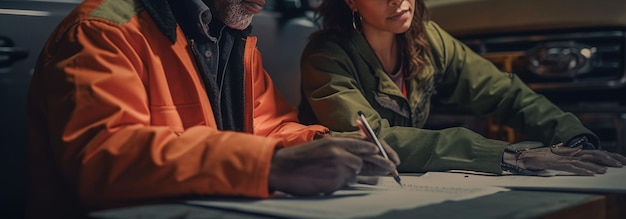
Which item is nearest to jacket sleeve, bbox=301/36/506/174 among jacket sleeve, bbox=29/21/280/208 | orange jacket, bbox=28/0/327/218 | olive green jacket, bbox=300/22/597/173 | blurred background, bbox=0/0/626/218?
olive green jacket, bbox=300/22/597/173

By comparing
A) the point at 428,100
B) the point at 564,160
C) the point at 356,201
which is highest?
the point at 356,201

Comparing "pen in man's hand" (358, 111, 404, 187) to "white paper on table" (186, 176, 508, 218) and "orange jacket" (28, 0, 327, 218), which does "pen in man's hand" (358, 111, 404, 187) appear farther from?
"orange jacket" (28, 0, 327, 218)

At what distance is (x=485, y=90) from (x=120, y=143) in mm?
1079

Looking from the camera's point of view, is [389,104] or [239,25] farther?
[389,104]

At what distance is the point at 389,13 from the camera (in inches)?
62.9

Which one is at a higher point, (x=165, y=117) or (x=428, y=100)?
(x=165, y=117)

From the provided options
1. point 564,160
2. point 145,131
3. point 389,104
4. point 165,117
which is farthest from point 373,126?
point 145,131

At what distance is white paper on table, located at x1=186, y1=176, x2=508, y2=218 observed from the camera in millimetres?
849

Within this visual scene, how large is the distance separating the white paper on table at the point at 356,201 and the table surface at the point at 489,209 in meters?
0.02

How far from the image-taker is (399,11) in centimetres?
159

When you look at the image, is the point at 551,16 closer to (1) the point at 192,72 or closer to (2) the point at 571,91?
(2) the point at 571,91

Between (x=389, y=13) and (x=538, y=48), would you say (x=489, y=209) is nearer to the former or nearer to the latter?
(x=389, y=13)

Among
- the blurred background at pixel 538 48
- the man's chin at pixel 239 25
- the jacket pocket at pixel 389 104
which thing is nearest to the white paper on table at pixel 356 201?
the man's chin at pixel 239 25

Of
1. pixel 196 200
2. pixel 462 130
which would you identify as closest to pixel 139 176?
pixel 196 200
